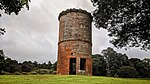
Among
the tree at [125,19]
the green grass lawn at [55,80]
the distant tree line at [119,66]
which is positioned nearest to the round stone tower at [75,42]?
the green grass lawn at [55,80]

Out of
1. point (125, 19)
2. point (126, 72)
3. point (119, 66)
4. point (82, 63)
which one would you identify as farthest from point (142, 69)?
point (125, 19)

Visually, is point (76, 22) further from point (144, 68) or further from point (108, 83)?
point (144, 68)

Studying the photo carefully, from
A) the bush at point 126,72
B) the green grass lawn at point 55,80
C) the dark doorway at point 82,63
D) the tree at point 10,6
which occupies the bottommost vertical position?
the green grass lawn at point 55,80

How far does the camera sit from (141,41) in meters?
15.7

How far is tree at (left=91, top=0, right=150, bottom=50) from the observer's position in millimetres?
14055

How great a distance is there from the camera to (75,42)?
1184 inches

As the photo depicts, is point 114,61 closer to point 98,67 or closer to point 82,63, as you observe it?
point 98,67

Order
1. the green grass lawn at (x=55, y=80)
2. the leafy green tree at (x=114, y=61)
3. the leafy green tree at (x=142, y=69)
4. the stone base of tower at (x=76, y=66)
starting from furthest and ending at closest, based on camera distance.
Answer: the leafy green tree at (x=114, y=61) < the leafy green tree at (x=142, y=69) < the stone base of tower at (x=76, y=66) < the green grass lawn at (x=55, y=80)

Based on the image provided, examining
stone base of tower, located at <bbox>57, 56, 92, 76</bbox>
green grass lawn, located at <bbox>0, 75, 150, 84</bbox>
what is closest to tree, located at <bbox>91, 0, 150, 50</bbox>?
green grass lawn, located at <bbox>0, 75, 150, 84</bbox>

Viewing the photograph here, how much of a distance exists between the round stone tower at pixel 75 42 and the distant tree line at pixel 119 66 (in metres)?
30.8

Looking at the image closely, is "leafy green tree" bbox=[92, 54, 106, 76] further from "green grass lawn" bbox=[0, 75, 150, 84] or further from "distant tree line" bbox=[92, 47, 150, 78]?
"green grass lawn" bbox=[0, 75, 150, 84]

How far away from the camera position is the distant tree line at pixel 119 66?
2396 inches

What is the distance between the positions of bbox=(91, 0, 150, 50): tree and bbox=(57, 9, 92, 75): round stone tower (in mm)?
13790

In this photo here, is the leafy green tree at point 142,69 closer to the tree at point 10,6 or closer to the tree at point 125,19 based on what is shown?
the tree at point 125,19
